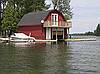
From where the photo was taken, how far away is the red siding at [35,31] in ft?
204

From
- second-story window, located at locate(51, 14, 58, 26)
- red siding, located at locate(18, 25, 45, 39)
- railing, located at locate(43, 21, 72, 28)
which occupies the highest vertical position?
second-story window, located at locate(51, 14, 58, 26)

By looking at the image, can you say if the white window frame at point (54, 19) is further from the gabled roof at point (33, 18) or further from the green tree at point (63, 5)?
the green tree at point (63, 5)

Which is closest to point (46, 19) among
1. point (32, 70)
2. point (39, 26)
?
point (39, 26)

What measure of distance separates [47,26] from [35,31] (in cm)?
308

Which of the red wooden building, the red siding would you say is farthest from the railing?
the red siding

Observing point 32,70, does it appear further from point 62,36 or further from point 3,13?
point 3,13

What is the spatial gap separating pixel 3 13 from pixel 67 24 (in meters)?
15.0

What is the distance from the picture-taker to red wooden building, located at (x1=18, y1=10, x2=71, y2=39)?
61812 mm

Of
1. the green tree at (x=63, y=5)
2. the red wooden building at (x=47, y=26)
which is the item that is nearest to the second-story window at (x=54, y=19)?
the red wooden building at (x=47, y=26)

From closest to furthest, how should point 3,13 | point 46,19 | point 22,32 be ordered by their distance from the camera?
point 46,19, point 22,32, point 3,13

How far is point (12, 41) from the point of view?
184 ft

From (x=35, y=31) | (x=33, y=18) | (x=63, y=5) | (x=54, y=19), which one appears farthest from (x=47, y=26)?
(x=63, y=5)

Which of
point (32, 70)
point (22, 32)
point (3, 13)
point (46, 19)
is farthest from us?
point (3, 13)

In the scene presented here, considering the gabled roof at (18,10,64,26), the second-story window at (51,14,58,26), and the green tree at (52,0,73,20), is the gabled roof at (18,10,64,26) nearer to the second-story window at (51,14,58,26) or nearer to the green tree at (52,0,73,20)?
the second-story window at (51,14,58,26)
